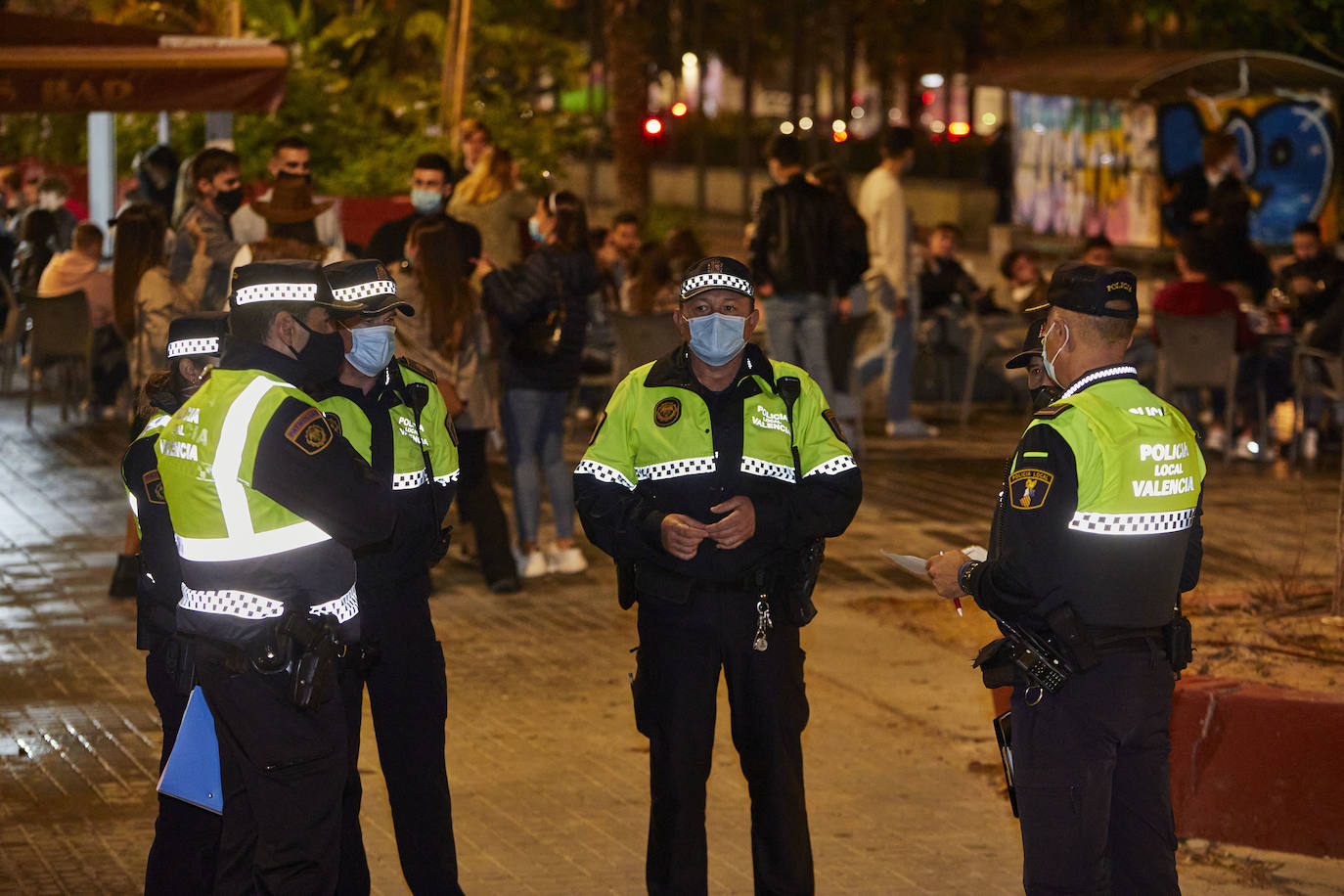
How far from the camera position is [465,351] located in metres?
9.45

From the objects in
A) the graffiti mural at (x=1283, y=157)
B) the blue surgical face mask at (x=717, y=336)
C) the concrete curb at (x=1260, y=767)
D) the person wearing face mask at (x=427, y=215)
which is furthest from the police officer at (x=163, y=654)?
the graffiti mural at (x=1283, y=157)

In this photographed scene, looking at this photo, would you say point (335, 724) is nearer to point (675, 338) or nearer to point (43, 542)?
point (43, 542)

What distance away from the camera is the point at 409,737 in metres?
5.32

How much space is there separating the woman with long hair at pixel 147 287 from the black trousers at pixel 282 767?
6178mm

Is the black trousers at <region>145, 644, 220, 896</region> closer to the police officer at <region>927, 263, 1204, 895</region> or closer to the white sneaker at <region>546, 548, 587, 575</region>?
the police officer at <region>927, 263, 1204, 895</region>

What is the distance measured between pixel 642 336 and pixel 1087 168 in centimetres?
1738

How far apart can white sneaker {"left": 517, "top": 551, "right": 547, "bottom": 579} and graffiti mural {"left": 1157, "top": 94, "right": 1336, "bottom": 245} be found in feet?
44.4

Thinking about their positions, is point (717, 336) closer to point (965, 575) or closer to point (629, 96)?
point (965, 575)

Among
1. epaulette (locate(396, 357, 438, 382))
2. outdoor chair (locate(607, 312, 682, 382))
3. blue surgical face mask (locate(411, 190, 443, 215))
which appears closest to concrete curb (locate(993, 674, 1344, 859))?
epaulette (locate(396, 357, 438, 382))

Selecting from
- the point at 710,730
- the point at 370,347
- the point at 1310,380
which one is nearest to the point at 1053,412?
the point at 710,730

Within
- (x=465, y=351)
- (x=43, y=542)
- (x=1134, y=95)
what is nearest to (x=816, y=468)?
(x=465, y=351)

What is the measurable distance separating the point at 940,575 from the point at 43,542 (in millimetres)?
7583

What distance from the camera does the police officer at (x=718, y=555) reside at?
5.27 meters

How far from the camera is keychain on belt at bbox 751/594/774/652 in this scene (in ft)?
17.2
